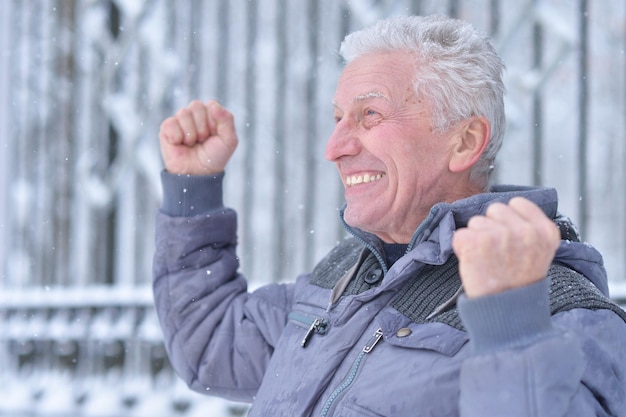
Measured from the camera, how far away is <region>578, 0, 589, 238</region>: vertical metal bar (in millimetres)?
3607

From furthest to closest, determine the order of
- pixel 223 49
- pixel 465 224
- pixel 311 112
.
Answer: pixel 223 49 < pixel 311 112 < pixel 465 224

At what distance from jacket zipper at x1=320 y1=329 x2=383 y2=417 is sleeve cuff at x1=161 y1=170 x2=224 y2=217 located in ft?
2.03

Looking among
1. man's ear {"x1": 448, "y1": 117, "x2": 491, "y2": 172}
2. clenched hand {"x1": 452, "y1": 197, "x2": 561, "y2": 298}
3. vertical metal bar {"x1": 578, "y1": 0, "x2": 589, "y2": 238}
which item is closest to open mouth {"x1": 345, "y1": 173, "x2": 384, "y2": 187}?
man's ear {"x1": 448, "y1": 117, "x2": 491, "y2": 172}

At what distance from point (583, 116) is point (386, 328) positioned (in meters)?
2.67

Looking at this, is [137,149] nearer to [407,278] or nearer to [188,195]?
[188,195]

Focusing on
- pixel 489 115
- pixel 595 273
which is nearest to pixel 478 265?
pixel 595 273

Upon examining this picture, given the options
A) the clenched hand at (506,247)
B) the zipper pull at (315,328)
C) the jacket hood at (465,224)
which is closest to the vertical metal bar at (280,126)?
the zipper pull at (315,328)

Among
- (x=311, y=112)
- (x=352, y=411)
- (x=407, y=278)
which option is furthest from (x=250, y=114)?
(x=352, y=411)

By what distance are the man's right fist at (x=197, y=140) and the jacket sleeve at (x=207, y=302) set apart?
39 mm

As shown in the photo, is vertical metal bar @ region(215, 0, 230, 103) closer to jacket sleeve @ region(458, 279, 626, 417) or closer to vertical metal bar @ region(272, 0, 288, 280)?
vertical metal bar @ region(272, 0, 288, 280)

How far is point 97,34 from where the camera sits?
4719mm

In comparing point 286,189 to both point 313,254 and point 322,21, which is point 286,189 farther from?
point 322,21

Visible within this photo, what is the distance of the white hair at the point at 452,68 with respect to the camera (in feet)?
4.73

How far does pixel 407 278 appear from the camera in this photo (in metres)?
1.33
